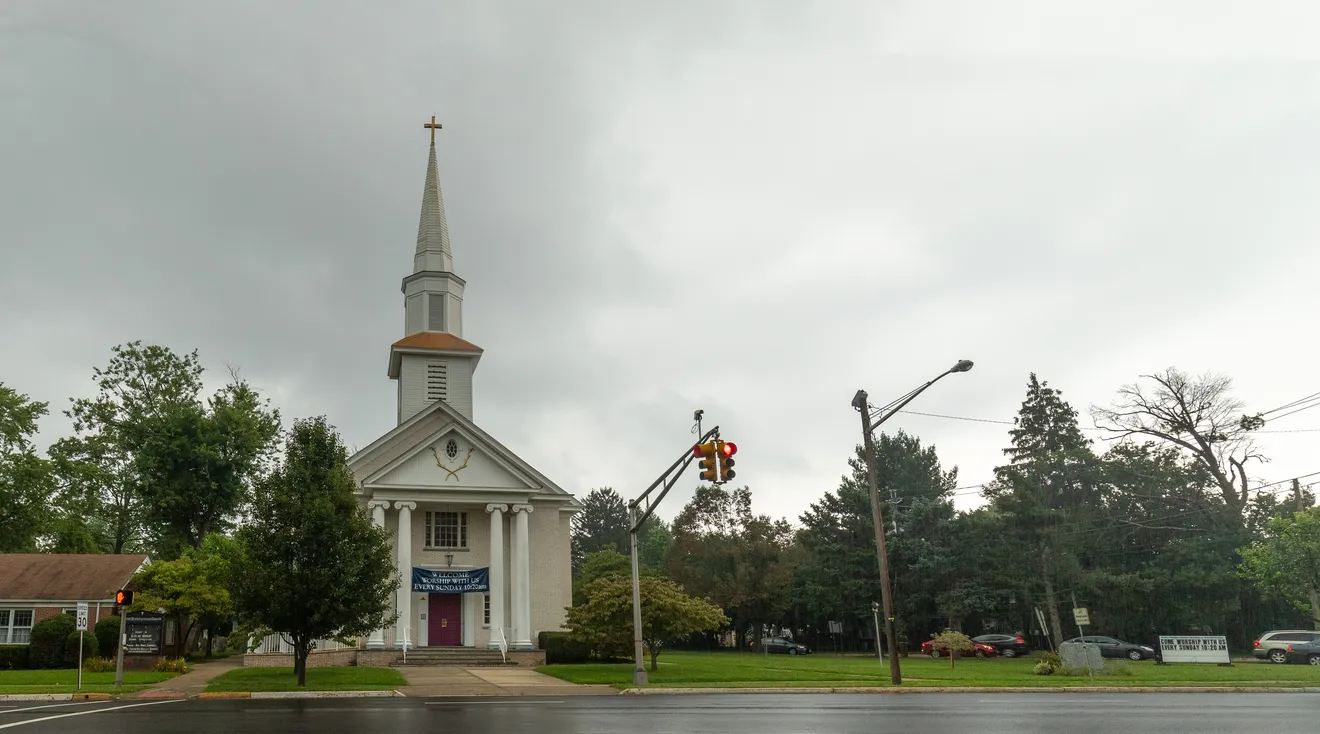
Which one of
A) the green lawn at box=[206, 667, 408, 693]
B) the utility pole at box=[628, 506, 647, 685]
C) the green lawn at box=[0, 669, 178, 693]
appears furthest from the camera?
the utility pole at box=[628, 506, 647, 685]

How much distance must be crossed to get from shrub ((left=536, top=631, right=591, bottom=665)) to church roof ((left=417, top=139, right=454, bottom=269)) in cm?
1829

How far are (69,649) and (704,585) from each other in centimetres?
3673

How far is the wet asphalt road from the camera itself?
1423 centimetres

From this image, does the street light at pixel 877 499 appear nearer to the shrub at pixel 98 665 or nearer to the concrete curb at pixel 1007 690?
the concrete curb at pixel 1007 690

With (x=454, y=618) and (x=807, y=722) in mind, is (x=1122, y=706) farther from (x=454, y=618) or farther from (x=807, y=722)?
(x=454, y=618)

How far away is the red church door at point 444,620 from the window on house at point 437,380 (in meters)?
8.97

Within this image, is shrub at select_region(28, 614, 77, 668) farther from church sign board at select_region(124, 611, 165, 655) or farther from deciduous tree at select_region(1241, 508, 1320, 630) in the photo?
deciduous tree at select_region(1241, 508, 1320, 630)

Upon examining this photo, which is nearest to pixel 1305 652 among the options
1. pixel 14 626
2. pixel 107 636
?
pixel 107 636

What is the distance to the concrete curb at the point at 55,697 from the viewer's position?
2214cm

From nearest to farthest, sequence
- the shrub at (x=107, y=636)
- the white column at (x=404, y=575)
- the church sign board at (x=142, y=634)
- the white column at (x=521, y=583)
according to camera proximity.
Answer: the church sign board at (x=142, y=634)
the shrub at (x=107, y=636)
the white column at (x=404, y=575)
the white column at (x=521, y=583)

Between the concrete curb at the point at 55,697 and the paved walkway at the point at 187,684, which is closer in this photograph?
the concrete curb at the point at 55,697

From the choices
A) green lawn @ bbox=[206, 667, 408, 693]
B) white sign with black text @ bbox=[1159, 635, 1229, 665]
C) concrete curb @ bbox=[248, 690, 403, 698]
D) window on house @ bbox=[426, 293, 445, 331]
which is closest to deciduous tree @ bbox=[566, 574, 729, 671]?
green lawn @ bbox=[206, 667, 408, 693]

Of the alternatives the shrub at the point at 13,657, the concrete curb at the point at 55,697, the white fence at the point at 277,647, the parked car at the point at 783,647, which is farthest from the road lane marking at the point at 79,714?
the parked car at the point at 783,647

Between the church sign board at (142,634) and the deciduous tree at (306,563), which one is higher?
the deciduous tree at (306,563)
